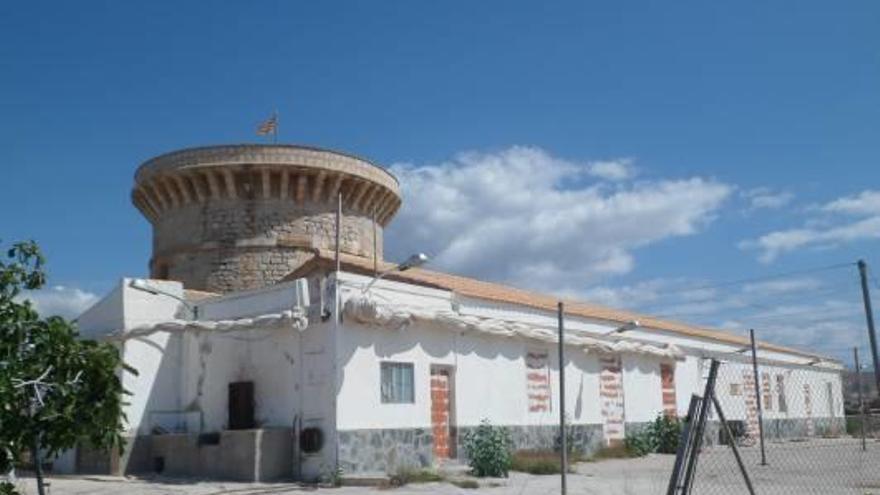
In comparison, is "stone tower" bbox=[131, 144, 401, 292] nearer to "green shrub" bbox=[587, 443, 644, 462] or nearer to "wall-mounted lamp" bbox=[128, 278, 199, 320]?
"wall-mounted lamp" bbox=[128, 278, 199, 320]

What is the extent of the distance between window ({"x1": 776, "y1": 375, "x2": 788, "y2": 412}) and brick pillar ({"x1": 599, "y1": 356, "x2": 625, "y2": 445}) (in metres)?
13.6

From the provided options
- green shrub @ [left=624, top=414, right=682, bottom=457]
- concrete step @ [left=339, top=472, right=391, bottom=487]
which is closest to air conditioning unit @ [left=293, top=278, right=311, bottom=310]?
concrete step @ [left=339, top=472, right=391, bottom=487]

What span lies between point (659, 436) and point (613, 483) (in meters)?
10.9

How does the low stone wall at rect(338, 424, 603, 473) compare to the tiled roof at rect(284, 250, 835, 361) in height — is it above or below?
below

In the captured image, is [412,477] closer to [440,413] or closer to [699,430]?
[440,413]

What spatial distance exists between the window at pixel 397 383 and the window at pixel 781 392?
23.1 metres

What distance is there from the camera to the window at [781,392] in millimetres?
36375

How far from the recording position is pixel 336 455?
1695cm

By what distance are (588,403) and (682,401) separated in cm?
648

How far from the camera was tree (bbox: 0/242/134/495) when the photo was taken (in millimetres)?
6383

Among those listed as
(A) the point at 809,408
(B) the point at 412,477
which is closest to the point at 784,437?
(A) the point at 809,408

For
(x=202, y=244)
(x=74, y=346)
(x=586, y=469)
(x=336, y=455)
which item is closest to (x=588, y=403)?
(x=586, y=469)

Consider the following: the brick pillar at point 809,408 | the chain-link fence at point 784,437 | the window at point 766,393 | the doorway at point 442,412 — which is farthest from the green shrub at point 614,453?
the brick pillar at point 809,408

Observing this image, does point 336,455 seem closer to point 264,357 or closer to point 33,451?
point 264,357
